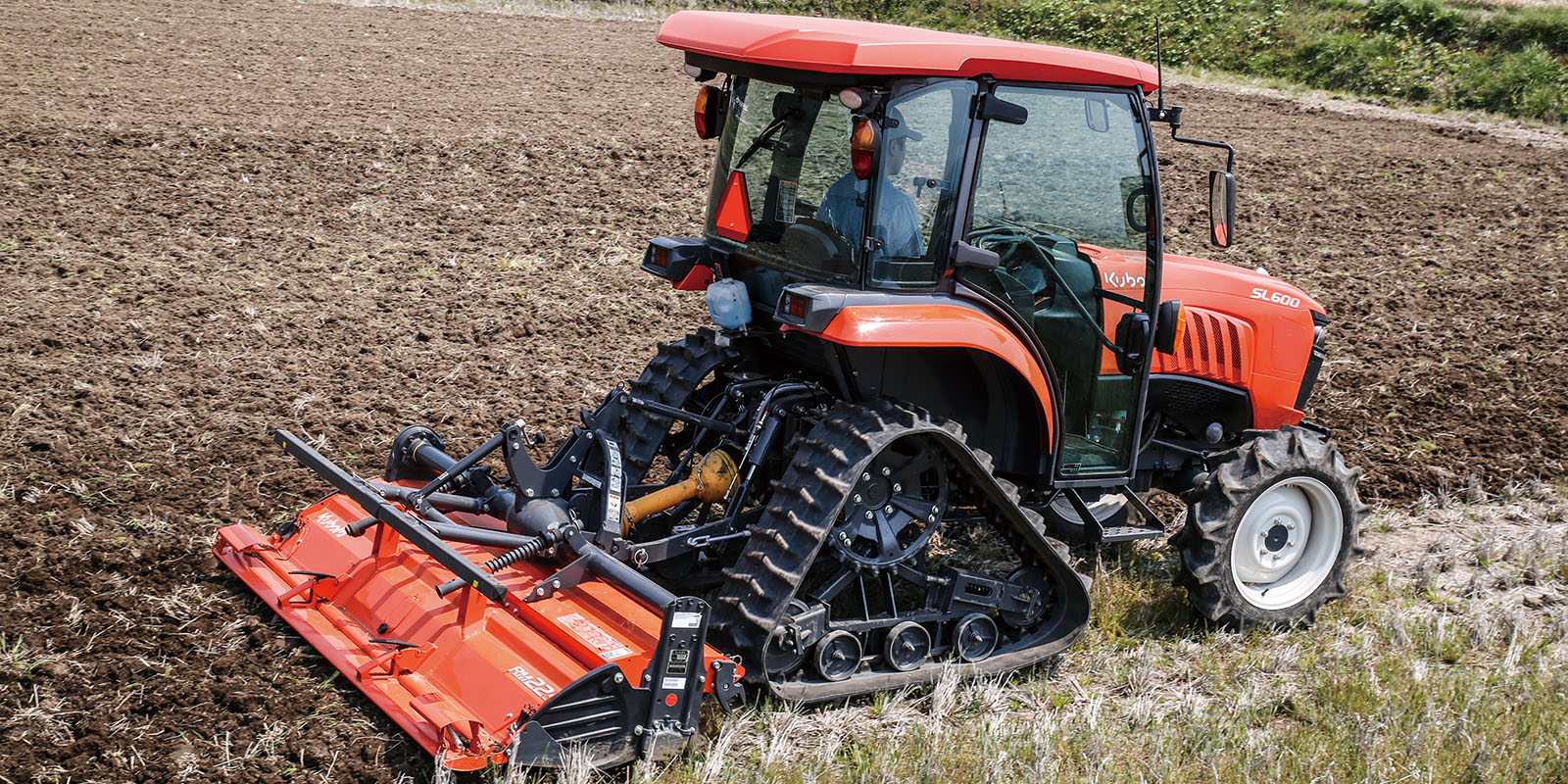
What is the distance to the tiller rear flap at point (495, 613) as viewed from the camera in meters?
3.82

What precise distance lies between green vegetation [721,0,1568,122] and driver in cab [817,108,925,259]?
16.7m

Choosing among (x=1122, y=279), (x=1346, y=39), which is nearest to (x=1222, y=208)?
(x=1122, y=279)

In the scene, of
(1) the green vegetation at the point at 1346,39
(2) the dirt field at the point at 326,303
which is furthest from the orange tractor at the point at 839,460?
(1) the green vegetation at the point at 1346,39

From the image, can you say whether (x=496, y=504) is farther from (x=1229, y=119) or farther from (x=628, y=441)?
(x=1229, y=119)

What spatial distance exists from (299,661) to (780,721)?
175 centimetres

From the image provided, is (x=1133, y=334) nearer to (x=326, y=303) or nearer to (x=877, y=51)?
(x=877, y=51)

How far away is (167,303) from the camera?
313 inches

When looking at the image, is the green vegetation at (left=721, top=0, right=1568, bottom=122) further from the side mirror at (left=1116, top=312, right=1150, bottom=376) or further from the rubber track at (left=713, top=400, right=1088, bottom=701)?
the rubber track at (left=713, top=400, right=1088, bottom=701)

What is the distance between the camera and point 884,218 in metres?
4.15

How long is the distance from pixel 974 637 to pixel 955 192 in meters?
1.63

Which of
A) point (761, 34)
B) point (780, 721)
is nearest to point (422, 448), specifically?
point (780, 721)

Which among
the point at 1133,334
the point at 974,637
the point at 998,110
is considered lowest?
the point at 974,637

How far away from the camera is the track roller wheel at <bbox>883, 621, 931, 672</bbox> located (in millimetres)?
4418

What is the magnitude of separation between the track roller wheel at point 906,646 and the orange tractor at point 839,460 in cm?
1
